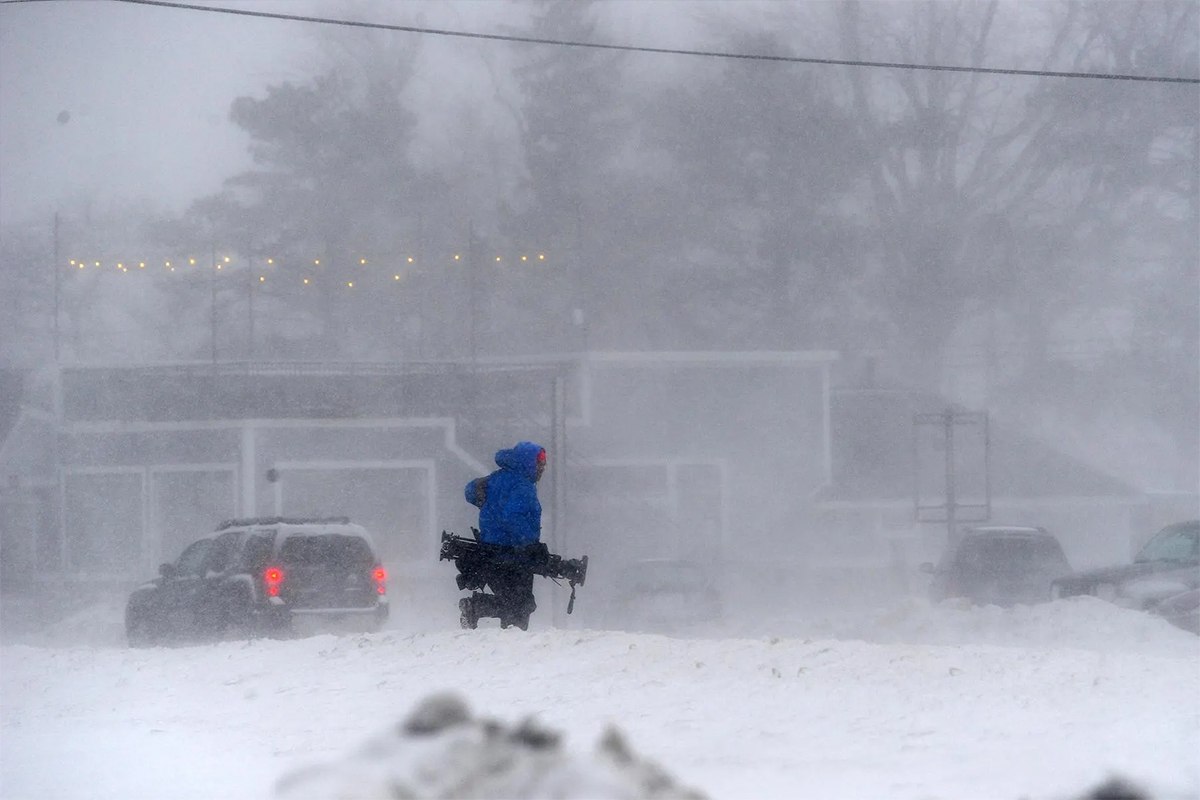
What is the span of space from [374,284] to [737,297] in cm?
1294

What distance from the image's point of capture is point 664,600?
74.6 ft

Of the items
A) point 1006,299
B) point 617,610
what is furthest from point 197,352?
point 617,610

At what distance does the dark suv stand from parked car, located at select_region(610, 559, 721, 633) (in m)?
8.78

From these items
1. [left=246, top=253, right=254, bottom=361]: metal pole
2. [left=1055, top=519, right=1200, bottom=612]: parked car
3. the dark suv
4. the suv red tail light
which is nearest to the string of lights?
[left=246, top=253, right=254, bottom=361]: metal pole

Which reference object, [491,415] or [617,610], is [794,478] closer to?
[491,415]

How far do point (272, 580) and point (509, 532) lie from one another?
4.78 m

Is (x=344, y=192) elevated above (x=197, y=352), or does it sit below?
above

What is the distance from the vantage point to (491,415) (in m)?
35.3

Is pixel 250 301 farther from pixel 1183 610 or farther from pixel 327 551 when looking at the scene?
pixel 1183 610

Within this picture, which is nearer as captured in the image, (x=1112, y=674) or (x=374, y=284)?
(x=1112, y=674)

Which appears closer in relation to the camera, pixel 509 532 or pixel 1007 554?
pixel 509 532

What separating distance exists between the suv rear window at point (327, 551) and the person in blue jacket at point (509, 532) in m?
4.48

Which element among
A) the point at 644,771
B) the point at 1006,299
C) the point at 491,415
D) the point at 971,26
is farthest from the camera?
the point at 1006,299

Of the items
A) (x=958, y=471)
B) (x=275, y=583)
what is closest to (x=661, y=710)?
(x=275, y=583)
